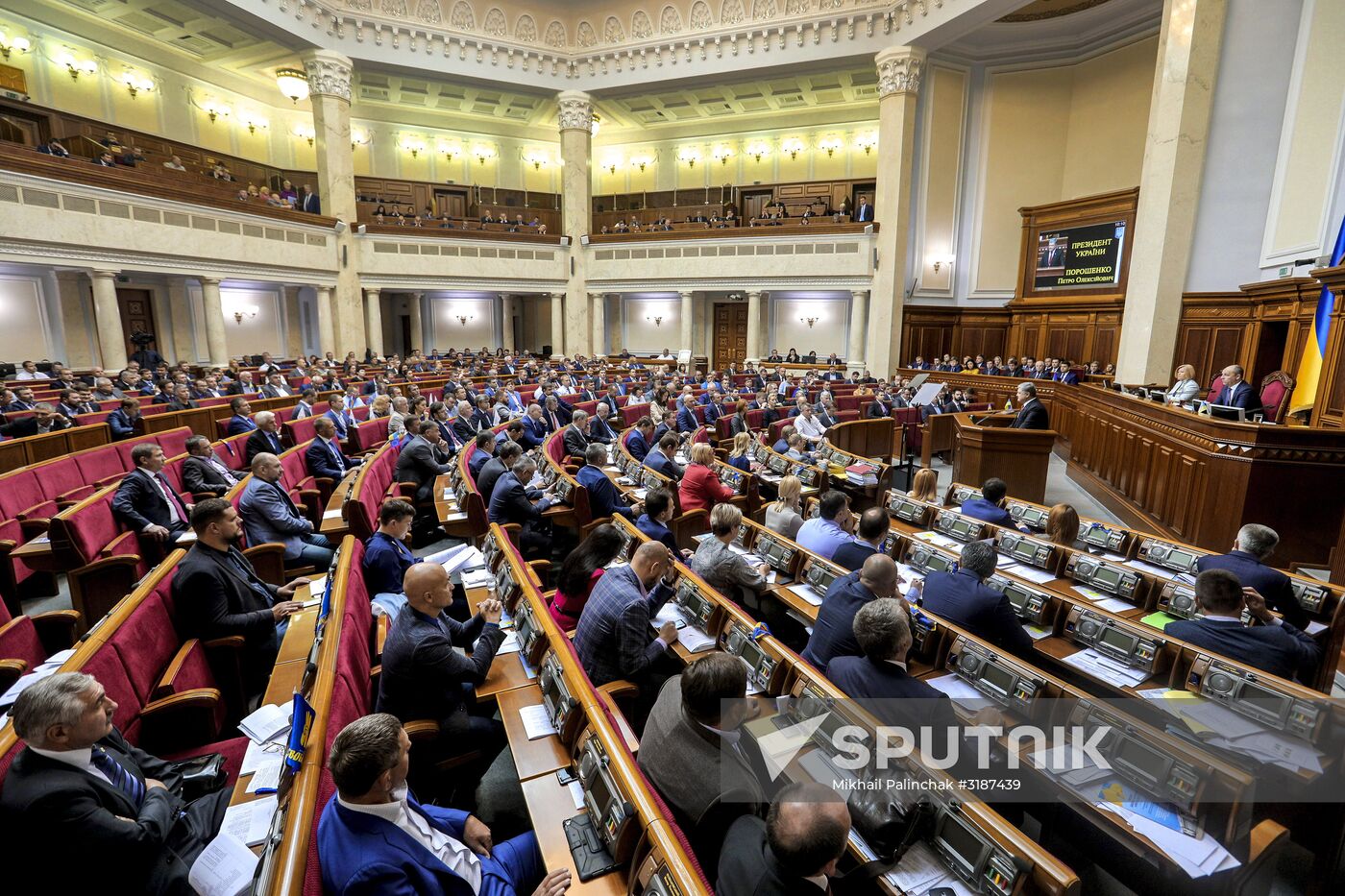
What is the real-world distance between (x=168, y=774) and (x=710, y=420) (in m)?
8.72

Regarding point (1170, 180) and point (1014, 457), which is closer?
point (1014, 457)

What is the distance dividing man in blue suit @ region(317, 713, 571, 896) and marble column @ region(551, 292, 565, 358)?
20406mm

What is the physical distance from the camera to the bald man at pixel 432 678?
8.61 feet

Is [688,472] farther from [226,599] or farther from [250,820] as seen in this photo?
[250,820]

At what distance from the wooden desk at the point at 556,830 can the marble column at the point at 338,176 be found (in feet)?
61.2

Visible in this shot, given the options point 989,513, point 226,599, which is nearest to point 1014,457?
point 989,513

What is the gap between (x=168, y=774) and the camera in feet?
7.56

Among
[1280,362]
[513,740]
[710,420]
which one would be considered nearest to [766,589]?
[513,740]

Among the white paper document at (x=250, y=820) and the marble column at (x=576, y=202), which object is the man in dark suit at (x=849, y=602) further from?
the marble column at (x=576, y=202)

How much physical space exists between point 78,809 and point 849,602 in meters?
2.71

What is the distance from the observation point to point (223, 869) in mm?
1918

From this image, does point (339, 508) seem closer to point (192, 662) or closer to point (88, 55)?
point (192, 662)

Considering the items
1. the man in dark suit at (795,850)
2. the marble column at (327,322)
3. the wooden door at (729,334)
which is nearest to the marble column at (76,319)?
the marble column at (327,322)

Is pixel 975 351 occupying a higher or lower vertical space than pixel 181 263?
lower
